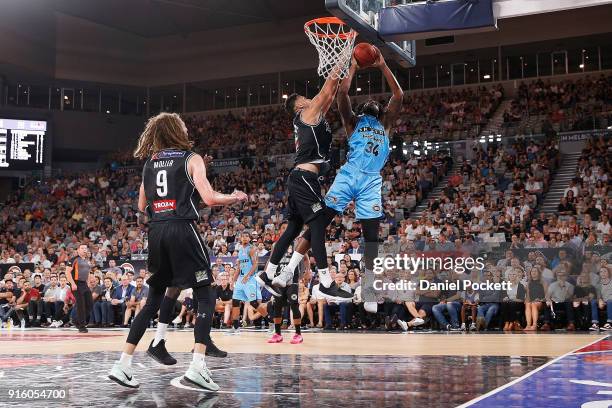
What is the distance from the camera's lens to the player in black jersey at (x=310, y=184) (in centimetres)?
679

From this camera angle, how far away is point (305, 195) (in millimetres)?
6832

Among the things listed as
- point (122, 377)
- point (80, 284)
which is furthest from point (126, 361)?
point (80, 284)

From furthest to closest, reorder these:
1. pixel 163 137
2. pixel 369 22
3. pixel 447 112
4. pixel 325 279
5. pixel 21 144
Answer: pixel 21 144 < pixel 447 112 < pixel 369 22 < pixel 325 279 < pixel 163 137

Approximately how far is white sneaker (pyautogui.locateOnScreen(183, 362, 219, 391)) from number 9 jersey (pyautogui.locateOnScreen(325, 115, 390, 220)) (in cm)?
262

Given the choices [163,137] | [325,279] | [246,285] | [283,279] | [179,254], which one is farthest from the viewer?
[246,285]

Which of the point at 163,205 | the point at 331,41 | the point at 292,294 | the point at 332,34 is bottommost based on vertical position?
the point at 292,294

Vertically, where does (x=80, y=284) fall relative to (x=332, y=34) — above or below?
below

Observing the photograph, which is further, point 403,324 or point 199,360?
point 403,324

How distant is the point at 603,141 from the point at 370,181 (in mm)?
14570

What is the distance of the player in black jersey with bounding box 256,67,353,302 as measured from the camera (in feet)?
22.3

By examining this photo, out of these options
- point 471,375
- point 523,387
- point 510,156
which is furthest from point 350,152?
point 510,156

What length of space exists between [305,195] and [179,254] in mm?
2111

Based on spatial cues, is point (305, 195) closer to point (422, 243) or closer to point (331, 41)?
point (331, 41)

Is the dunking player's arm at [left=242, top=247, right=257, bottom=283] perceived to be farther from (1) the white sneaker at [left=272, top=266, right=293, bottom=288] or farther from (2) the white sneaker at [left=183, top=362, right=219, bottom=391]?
(2) the white sneaker at [left=183, top=362, right=219, bottom=391]
